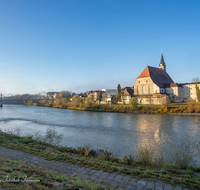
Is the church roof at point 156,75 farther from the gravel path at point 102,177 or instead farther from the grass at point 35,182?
the grass at point 35,182

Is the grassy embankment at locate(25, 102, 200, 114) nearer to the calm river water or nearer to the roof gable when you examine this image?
the calm river water

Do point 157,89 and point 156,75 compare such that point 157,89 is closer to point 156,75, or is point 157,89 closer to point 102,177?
point 156,75

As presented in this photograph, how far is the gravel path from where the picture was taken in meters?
4.13

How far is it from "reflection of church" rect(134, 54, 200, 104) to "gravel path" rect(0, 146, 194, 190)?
3841 centimetres

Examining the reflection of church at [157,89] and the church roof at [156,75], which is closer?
the reflection of church at [157,89]

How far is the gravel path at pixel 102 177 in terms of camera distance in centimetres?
413

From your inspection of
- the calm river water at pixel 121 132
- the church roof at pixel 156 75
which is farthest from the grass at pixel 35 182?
the church roof at pixel 156 75

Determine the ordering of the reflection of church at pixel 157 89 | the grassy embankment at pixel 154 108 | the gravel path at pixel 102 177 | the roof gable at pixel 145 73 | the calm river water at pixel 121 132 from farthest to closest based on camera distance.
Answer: the roof gable at pixel 145 73 → the reflection of church at pixel 157 89 → the grassy embankment at pixel 154 108 → the calm river water at pixel 121 132 → the gravel path at pixel 102 177

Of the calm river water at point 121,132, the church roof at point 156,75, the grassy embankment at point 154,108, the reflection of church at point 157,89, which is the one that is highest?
the church roof at point 156,75

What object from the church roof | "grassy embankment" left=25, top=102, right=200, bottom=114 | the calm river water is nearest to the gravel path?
the calm river water

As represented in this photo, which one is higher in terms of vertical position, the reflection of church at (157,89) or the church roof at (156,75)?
the church roof at (156,75)

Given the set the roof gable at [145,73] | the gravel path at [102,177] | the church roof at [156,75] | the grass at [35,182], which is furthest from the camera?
the roof gable at [145,73]

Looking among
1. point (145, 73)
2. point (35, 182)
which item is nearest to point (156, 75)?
point (145, 73)

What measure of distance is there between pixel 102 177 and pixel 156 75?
51.9 meters
